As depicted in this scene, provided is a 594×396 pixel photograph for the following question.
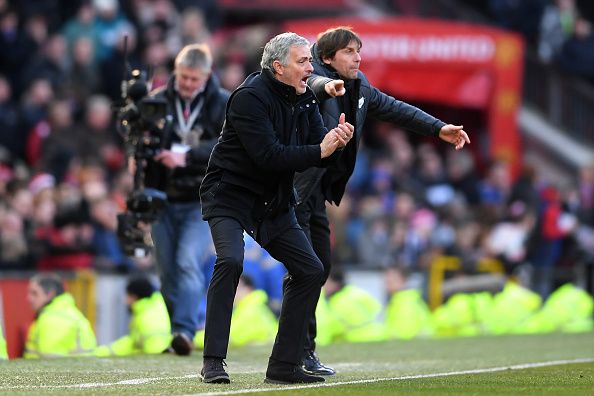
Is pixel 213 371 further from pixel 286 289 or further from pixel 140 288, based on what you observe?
pixel 140 288

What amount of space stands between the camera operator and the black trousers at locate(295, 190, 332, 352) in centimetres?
174

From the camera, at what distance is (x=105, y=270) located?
15.8 m

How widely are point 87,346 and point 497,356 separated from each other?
3471 millimetres

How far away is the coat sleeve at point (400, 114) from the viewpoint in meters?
9.52

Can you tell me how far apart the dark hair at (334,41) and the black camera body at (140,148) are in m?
2.08

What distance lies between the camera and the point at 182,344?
11.3 meters

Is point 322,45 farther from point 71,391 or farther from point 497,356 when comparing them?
point 497,356

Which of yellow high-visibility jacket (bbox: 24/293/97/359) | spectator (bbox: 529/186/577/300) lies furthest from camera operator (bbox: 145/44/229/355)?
spectator (bbox: 529/186/577/300)

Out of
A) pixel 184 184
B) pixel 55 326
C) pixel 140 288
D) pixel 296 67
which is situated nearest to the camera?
pixel 296 67

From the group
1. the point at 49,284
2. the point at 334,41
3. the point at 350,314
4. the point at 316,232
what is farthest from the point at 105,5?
the point at 334,41

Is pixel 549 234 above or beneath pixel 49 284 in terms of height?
above

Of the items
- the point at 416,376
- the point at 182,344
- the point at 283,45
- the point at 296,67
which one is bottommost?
the point at 416,376

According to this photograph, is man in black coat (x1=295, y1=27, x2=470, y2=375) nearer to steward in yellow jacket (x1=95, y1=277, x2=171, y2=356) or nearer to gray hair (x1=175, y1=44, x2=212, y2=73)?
gray hair (x1=175, y1=44, x2=212, y2=73)

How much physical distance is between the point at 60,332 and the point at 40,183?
154 inches
